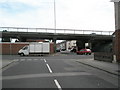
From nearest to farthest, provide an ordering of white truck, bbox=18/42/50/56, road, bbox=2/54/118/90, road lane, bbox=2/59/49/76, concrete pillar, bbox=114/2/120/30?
road, bbox=2/54/118/90
road lane, bbox=2/59/49/76
concrete pillar, bbox=114/2/120/30
white truck, bbox=18/42/50/56

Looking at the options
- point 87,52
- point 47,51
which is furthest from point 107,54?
point 87,52

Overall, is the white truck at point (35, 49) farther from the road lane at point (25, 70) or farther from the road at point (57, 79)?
the road at point (57, 79)

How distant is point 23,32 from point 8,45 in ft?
18.5

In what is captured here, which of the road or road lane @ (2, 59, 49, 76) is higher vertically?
the road

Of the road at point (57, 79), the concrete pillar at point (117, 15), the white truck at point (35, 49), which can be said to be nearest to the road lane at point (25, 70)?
the road at point (57, 79)

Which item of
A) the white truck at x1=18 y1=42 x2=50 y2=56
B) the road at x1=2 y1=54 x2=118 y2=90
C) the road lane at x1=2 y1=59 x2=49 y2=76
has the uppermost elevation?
the white truck at x1=18 y1=42 x2=50 y2=56

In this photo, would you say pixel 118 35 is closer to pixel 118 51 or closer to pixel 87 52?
pixel 118 51

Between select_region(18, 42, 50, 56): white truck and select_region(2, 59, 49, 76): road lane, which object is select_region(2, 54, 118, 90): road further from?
select_region(18, 42, 50, 56): white truck

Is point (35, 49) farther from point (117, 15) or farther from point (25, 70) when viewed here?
point (25, 70)

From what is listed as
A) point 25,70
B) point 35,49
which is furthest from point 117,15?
point 35,49

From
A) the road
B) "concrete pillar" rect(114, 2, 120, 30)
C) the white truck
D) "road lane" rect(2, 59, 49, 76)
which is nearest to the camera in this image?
the road

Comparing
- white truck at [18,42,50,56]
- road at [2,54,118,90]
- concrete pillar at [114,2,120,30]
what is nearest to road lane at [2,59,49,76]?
road at [2,54,118,90]

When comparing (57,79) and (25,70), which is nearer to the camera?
(57,79)

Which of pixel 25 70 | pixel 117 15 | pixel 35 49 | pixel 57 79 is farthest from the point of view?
pixel 35 49
